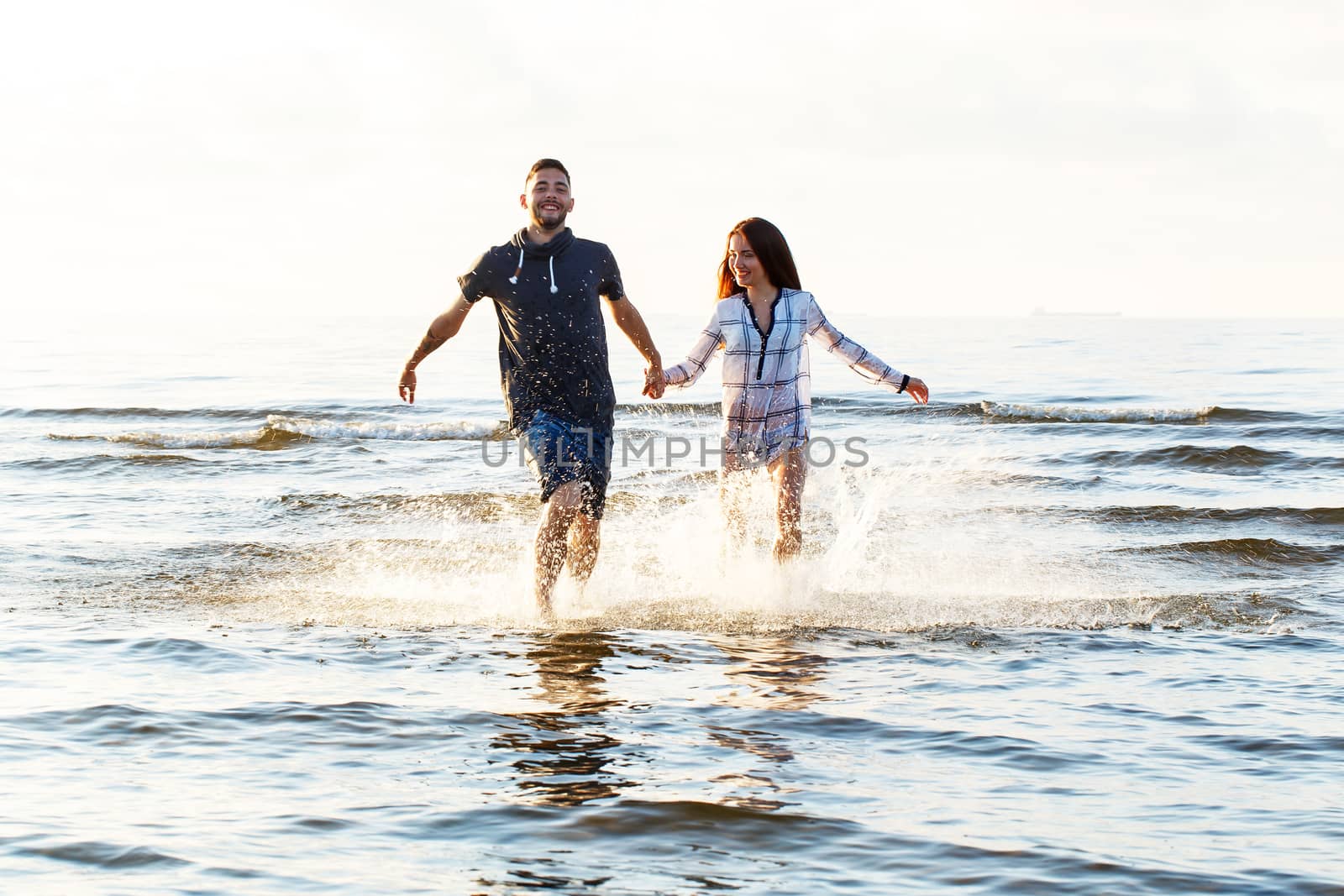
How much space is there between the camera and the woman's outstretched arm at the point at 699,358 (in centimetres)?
666

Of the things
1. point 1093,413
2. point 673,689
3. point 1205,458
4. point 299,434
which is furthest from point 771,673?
point 1093,413

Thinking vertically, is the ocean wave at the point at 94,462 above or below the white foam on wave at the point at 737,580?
Answer: above

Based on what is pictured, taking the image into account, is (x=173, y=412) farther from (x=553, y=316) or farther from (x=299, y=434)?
(x=553, y=316)

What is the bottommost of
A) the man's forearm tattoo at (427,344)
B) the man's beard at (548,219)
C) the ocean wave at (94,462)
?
the ocean wave at (94,462)

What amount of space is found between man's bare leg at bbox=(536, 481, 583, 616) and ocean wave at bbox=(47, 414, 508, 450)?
10801mm

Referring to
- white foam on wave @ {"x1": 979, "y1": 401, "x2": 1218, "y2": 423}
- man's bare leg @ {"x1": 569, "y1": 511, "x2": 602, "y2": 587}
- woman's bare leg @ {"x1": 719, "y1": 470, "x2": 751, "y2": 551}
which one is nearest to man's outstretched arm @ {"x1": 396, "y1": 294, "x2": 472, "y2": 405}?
man's bare leg @ {"x1": 569, "y1": 511, "x2": 602, "y2": 587}

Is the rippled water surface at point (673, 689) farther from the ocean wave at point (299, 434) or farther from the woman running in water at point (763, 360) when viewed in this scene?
the ocean wave at point (299, 434)

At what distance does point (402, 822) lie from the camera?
3.87 m

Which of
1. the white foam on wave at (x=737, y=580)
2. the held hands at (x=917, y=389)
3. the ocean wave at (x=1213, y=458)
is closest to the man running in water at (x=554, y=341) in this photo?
the white foam on wave at (x=737, y=580)

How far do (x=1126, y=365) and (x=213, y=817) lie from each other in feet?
99.9

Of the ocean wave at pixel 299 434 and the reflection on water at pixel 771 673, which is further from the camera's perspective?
the ocean wave at pixel 299 434

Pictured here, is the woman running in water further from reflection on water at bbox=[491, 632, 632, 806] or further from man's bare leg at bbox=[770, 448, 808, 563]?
reflection on water at bbox=[491, 632, 632, 806]

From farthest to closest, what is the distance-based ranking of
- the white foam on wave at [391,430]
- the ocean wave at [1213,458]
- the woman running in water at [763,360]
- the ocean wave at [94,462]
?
1. the white foam on wave at [391,430]
2. the ocean wave at [1213,458]
3. the ocean wave at [94,462]
4. the woman running in water at [763,360]

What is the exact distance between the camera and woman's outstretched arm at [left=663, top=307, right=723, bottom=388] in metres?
6.66
